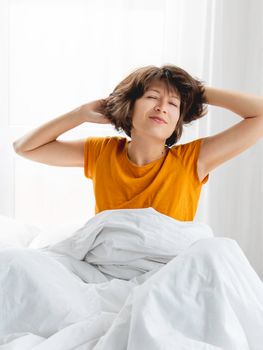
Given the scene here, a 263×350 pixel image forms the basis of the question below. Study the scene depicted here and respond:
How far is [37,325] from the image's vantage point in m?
1.39

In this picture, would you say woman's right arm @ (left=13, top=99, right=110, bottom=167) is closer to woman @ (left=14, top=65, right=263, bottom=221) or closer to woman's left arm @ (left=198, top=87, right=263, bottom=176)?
A: woman @ (left=14, top=65, right=263, bottom=221)

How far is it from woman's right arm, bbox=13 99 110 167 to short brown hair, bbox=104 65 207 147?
0.19 ft

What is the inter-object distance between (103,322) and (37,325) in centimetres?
17

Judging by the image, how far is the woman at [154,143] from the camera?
195cm

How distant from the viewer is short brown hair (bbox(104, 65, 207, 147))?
196 centimetres

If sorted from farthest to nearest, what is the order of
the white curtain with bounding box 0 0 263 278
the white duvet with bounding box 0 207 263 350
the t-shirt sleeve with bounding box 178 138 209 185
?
the white curtain with bounding box 0 0 263 278 < the t-shirt sleeve with bounding box 178 138 209 185 < the white duvet with bounding box 0 207 263 350

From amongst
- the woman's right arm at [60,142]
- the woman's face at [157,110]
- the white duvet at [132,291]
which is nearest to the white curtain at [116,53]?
the woman's right arm at [60,142]

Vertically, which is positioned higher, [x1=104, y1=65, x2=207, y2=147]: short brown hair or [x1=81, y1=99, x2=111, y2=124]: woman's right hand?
[x1=104, y1=65, x2=207, y2=147]: short brown hair

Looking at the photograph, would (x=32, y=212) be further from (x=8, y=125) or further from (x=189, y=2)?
(x=189, y=2)

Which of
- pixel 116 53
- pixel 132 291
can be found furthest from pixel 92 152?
pixel 116 53

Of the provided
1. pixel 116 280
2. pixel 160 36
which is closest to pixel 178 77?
pixel 116 280

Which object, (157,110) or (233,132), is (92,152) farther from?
(233,132)

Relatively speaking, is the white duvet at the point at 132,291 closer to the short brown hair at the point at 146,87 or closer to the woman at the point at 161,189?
the woman at the point at 161,189

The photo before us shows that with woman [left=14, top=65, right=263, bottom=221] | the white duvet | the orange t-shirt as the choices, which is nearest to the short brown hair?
woman [left=14, top=65, right=263, bottom=221]
